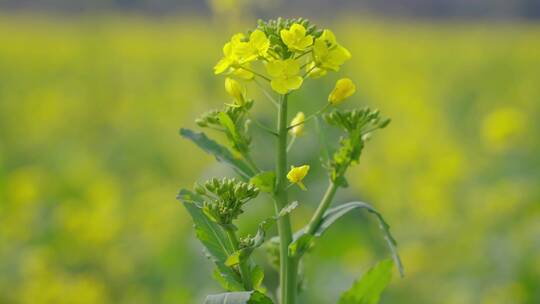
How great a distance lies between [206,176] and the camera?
132 inches

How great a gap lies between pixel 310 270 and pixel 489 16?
55.1 ft

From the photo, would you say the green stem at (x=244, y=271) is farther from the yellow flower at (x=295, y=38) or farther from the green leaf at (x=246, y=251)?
the yellow flower at (x=295, y=38)

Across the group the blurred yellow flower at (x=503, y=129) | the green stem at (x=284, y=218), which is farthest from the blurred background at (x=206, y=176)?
the green stem at (x=284, y=218)

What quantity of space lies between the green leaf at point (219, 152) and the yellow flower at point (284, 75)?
16cm

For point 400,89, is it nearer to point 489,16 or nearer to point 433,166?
point 433,166

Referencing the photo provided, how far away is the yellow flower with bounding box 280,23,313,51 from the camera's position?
107 cm

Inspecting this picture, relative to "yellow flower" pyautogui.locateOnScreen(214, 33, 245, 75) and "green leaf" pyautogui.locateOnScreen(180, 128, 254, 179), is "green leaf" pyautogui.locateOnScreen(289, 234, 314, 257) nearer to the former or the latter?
"green leaf" pyautogui.locateOnScreen(180, 128, 254, 179)

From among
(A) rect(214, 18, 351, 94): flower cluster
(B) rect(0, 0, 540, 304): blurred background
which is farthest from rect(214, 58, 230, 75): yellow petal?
(B) rect(0, 0, 540, 304): blurred background

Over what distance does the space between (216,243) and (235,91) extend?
214mm

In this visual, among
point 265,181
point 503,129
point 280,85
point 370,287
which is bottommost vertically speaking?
point 503,129

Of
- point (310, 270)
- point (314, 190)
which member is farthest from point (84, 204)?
point (310, 270)

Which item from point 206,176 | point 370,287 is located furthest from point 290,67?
point 206,176

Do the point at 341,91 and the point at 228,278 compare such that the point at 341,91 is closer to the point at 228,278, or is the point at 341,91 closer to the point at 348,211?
the point at 348,211

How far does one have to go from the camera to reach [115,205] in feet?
11.1
